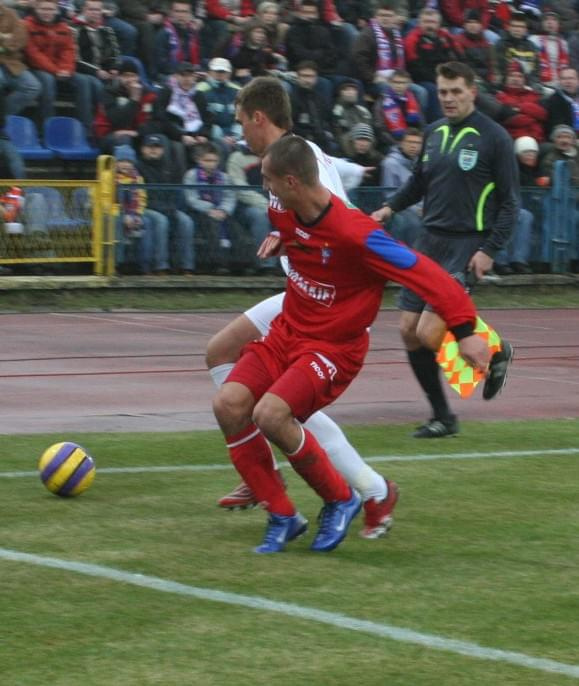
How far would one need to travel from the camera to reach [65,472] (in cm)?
736

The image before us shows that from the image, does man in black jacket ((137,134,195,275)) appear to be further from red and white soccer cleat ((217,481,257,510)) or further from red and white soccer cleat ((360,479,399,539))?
red and white soccer cleat ((360,479,399,539))

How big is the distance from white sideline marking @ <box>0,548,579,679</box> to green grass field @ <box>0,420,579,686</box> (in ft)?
0.04

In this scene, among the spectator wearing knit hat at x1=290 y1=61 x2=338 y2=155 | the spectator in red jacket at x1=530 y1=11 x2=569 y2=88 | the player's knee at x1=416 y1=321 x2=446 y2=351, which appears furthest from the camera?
the spectator in red jacket at x1=530 y1=11 x2=569 y2=88

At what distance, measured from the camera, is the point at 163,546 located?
6.42m

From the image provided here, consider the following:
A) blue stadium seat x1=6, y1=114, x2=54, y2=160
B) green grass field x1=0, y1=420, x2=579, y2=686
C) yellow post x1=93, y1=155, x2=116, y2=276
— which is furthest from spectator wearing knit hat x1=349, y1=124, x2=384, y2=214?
green grass field x1=0, y1=420, x2=579, y2=686

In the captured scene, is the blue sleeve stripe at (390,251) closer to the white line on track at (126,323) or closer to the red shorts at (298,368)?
the red shorts at (298,368)

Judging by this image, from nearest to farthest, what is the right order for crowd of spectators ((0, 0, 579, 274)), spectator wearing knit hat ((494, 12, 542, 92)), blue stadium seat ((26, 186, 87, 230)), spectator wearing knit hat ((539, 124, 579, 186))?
blue stadium seat ((26, 186, 87, 230)) → crowd of spectators ((0, 0, 579, 274)) → spectator wearing knit hat ((539, 124, 579, 186)) → spectator wearing knit hat ((494, 12, 542, 92))

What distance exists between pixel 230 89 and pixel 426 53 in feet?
11.6

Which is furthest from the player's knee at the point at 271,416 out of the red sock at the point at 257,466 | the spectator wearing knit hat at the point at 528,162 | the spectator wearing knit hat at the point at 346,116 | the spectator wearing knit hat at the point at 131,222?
the spectator wearing knit hat at the point at 528,162

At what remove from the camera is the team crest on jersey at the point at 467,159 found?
9.37 m

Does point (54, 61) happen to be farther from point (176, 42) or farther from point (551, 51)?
point (551, 51)

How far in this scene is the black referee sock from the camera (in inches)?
376

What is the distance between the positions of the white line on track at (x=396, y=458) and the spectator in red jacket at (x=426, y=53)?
12041mm

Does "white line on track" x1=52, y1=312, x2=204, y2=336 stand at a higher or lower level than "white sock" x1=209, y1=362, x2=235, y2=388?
lower
